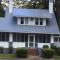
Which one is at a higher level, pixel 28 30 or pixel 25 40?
pixel 28 30

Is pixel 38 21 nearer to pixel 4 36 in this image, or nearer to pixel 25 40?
pixel 25 40

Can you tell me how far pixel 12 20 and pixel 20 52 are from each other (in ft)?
43.8

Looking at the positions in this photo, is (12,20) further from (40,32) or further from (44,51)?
(44,51)

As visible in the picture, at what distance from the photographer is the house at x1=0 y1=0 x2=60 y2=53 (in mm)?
47975

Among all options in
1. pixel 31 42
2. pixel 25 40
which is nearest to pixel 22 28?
pixel 25 40

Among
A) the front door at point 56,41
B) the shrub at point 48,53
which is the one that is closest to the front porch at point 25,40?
the front door at point 56,41

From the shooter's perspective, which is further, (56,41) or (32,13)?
(32,13)

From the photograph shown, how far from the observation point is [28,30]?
1903 inches

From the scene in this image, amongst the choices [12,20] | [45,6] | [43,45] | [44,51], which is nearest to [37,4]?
[45,6]

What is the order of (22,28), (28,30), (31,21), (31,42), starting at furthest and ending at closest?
(31,21)
(22,28)
(31,42)
(28,30)

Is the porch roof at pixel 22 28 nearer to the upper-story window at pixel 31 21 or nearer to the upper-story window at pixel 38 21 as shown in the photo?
the upper-story window at pixel 31 21

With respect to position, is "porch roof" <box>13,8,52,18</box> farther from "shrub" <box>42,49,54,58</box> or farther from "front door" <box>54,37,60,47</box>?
"shrub" <box>42,49,54,58</box>

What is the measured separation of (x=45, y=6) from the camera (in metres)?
62.9

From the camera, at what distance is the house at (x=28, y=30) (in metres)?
48.0
